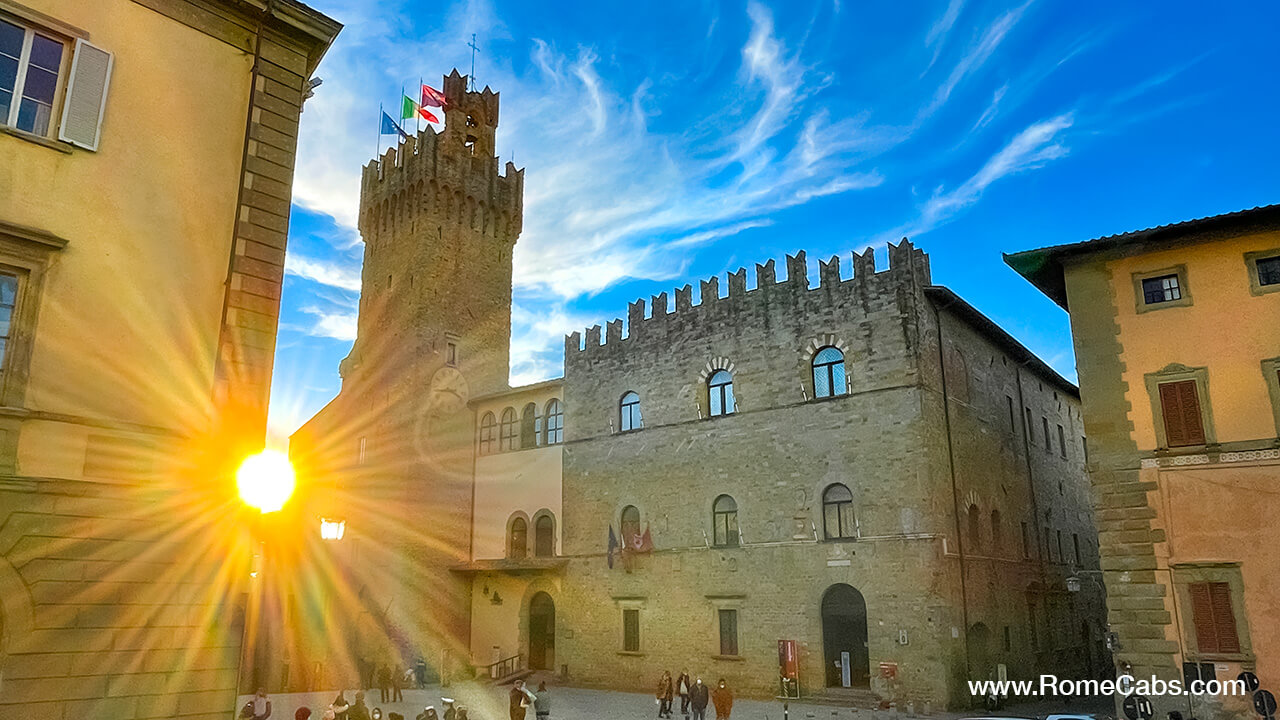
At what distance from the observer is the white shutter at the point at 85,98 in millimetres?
9062

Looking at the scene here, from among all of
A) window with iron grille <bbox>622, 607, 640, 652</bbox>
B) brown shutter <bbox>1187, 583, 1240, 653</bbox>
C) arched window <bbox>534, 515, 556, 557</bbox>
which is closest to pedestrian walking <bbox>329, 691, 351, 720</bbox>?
window with iron grille <bbox>622, 607, 640, 652</bbox>

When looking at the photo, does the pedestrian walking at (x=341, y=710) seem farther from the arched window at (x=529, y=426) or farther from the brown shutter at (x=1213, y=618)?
the arched window at (x=529, y=426)

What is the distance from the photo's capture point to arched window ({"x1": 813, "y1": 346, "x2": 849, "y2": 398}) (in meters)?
23.1

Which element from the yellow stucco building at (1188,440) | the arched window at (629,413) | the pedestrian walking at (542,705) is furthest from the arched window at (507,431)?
the yellow stucco building at (1188,440)

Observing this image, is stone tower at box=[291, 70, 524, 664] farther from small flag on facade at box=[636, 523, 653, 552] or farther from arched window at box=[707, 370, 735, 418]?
arched window at box=[707, 370, 735, 418]

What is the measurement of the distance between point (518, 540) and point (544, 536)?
1335 mm

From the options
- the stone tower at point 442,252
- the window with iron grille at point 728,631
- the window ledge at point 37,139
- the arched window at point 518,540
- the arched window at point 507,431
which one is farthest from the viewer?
the stone tower at point 442,252

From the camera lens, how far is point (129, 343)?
9109 millimetres

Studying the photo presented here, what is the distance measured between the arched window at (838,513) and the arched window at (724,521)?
9.26 feet

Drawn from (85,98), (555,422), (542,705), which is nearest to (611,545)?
(555,422)

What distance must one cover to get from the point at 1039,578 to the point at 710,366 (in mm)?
11850

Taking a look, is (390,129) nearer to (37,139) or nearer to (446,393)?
(446,393)

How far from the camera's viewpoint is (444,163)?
115ft

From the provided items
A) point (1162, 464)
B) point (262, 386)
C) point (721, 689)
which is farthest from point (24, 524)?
point (1162, 464)
